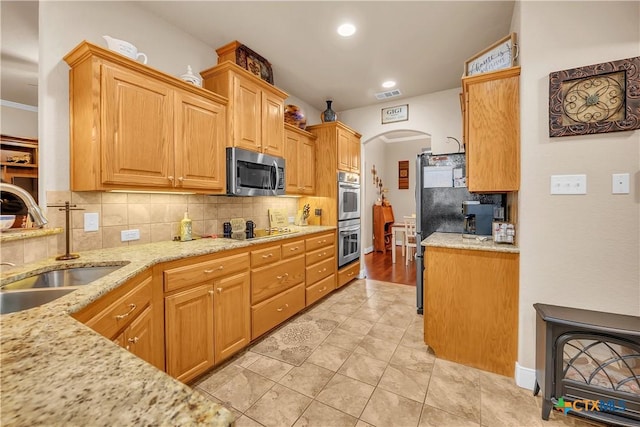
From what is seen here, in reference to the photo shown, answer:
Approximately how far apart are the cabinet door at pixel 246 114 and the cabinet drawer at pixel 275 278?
113cm

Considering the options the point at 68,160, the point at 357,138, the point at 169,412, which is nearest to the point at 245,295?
the point at 68,160

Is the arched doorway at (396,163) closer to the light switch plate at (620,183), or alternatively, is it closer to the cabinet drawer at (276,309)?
the cabinet drawer at (276,309)

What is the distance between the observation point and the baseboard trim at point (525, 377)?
1.76 meters

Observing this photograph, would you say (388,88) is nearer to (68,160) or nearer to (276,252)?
(276,252)

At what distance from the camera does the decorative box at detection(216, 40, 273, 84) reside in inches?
99.7

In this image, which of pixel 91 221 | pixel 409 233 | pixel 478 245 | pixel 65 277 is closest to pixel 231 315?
pixel 65 277

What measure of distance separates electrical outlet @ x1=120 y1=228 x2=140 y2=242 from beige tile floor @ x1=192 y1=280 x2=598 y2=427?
1.13 meters

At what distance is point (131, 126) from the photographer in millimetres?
1754

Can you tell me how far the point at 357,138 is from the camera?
4191 millimetres

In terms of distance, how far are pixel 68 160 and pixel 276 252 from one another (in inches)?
63.1

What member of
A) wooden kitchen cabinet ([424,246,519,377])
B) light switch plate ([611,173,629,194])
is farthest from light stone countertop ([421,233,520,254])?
light switch plate ([611,173,629,194])

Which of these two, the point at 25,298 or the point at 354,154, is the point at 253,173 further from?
the point at 354,154

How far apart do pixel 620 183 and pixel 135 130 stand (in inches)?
117

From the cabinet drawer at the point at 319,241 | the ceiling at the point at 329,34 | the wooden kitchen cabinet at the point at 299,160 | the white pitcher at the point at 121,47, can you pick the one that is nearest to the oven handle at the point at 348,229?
the cabinet drawer at the point at 319,241
